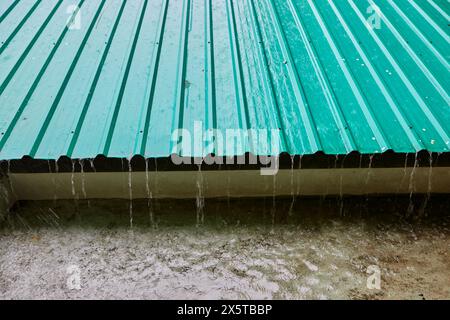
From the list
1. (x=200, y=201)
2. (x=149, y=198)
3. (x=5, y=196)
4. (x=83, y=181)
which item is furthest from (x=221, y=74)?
(x=5, y=196)

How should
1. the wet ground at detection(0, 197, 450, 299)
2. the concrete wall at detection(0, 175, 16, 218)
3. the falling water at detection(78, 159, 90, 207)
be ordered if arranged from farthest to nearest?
the concrete wall at detection(0, 175, 16, 218) < the falling water at detection(78, 159, 90, 207) < the wet ground at detection(0, 197, 450, 299)

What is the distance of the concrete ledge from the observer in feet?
11.3

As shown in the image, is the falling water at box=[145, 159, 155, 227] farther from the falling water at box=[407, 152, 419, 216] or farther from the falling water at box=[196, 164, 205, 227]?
the falling water at box=[407, 152, 419, 216]

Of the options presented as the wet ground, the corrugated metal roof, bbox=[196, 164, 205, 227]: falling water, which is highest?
the corrugated metal roof

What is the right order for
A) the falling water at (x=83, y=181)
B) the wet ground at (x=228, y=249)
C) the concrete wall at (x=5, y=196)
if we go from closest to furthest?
1. the wet ground at (x=228, y=249)
2. the falling water at (x=83, y=181)
3. the concrete wall at (x=5, y=196)

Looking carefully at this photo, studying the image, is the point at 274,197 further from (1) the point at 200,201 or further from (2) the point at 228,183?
(1) the point at 200,201

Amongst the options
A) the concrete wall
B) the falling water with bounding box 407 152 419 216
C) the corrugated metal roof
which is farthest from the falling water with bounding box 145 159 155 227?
the falling water with bounding box 407 152 419 216

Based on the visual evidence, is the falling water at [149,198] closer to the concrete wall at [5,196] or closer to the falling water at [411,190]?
the concrete wall at [5,196]

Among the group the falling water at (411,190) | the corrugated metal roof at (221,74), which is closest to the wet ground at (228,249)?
the falling water at (411,190)

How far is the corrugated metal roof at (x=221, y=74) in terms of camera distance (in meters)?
3.42

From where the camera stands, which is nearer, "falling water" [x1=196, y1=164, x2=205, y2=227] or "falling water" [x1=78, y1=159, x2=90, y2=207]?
"falling water" [x1=78, y1=159, x2=90, y2=207]

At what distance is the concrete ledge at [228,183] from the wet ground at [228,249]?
0.09 metres

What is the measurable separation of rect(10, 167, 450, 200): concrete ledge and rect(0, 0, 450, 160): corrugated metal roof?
0.27 m
